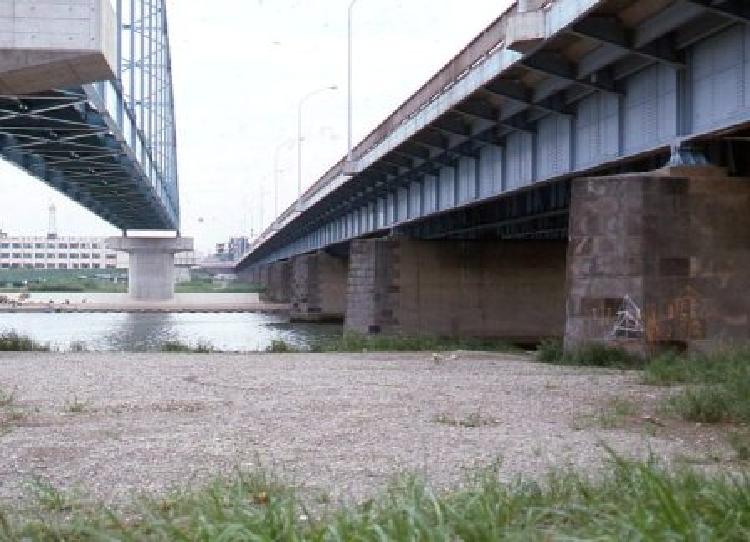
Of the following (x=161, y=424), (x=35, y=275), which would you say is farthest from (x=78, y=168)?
(x=35, y=275)

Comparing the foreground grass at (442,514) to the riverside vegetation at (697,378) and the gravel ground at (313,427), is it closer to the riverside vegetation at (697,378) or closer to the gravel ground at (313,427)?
the gravel ground at (313,427)

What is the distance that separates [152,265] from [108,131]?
7675 cm

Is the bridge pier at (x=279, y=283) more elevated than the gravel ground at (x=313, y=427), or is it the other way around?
the bridge pier at (x=279, y=283)

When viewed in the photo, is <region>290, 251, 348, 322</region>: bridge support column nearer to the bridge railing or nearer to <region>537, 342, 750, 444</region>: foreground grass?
the bridge railing

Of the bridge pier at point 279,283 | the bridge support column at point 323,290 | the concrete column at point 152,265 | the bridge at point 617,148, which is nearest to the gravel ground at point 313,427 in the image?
the bridge at point 617,148

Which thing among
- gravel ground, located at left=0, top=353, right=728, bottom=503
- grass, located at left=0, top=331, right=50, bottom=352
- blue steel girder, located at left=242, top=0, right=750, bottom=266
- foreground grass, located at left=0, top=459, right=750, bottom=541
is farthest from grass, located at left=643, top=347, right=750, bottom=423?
grass, located at left=0, top=331, right=50, bottom=352

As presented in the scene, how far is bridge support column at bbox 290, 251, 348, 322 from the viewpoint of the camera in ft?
228

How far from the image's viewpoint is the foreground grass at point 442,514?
13.8ft

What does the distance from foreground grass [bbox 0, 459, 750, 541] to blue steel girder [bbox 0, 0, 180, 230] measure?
16.5 metres

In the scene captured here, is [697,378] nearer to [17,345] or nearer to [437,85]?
[17,345]

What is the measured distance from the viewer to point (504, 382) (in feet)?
46.0

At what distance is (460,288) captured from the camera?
137ft

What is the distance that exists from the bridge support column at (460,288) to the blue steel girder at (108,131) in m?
10.7

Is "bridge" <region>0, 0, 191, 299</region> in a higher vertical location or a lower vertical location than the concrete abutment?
higher
